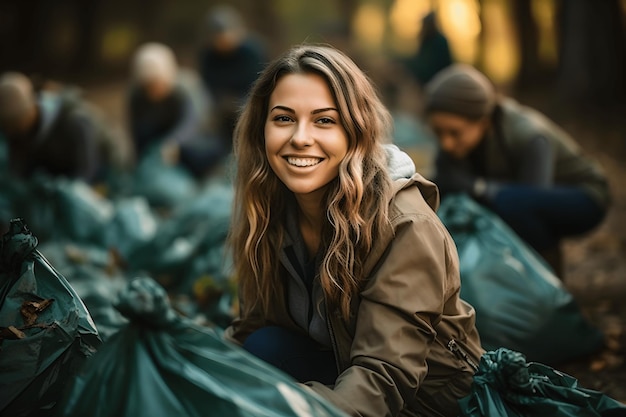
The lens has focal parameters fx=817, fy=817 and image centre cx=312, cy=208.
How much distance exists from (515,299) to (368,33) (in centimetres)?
828

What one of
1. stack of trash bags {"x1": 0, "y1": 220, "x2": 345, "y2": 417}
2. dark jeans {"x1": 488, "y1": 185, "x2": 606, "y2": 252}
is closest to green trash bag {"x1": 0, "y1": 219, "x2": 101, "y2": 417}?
stack of trash bags {"x1": 0, "y1": 220, "x2": 345, "y2": 417}

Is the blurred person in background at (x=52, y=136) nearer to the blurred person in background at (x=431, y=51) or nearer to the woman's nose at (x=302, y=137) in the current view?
the blurred person in background at (x=431, y=51)

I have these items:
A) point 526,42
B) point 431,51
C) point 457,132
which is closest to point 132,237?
point 457,132

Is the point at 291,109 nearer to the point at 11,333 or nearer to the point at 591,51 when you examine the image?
the point at 11,333

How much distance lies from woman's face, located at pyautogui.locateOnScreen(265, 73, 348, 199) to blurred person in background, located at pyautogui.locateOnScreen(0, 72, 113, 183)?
361cm

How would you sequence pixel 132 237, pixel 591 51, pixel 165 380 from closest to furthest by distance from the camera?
pixel 165 380 < pixel 132 237 < pixel 591 51

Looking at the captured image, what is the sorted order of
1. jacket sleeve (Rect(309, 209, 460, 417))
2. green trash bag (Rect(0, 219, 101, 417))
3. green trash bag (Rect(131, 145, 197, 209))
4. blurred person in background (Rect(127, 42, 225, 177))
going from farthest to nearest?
blurred person in background (Rect(127, 42, 225, 177)) < green trash bag (Rect(131, 145, 197, 209)) < green trash bag (Rect(0, 219, 101, 417)) < jacket sleeve (Rect(309, 209, 460, 417))

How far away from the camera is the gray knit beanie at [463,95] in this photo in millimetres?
3734

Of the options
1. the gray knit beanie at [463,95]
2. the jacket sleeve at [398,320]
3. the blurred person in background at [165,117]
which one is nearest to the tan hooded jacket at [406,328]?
the jacket sleeve at [398,320]

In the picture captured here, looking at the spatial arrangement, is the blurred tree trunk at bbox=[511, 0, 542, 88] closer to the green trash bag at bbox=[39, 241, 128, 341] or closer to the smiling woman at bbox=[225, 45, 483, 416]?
the green trash bag at bbox=[39, 241, 128, 341]

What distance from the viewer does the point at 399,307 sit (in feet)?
6.37

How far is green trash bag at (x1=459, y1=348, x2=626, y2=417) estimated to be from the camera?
196 cm

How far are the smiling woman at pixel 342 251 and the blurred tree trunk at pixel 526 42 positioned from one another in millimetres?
8019

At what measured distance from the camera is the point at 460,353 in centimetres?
213
